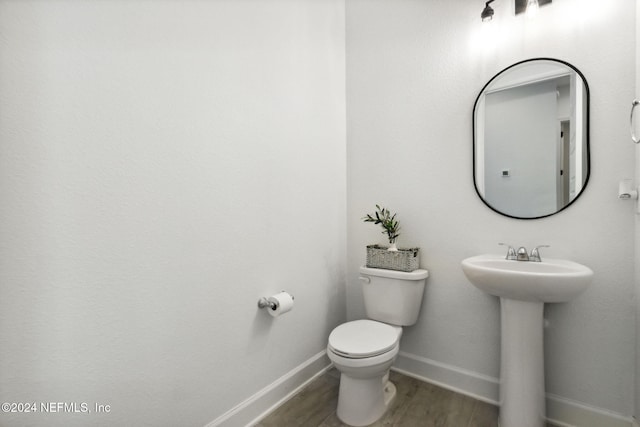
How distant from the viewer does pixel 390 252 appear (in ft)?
6.10

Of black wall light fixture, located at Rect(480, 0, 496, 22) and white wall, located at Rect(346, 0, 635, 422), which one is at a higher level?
black wall light fixture, located at Rect(480, 0, 496, 22)

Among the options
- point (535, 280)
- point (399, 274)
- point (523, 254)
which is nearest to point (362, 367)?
point (399, 274)

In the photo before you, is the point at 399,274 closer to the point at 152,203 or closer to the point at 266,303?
the point at 266,303

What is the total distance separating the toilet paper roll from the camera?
1.52 meters

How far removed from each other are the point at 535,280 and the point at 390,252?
78 cm

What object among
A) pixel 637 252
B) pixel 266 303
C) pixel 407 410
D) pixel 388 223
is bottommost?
pixel 407 410

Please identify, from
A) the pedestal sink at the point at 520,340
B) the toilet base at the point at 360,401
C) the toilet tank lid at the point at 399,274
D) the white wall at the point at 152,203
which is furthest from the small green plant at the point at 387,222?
the toilet base at the point at 360,401

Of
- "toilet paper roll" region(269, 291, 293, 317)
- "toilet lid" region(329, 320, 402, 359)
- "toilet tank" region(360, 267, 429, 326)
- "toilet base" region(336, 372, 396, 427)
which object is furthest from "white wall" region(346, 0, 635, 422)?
"toilet paper roll" region(269, 291, 293, 317)

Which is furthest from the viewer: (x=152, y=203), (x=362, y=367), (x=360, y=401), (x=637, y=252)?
(x=360, y=401)

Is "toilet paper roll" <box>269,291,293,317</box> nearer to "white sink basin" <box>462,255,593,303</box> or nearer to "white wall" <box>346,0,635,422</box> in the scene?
"white wall" <box>346,0,635,422</box>

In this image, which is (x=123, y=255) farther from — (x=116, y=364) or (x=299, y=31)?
(x=299, y=31)

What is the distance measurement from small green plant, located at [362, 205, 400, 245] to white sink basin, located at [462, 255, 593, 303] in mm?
550

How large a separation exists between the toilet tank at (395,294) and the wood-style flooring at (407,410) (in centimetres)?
40

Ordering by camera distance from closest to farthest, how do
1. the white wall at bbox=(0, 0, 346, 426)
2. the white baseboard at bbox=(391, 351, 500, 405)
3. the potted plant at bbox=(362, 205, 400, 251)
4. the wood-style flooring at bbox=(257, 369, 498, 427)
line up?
1. the white wall at bbox=(0, 0, 346, 426)
2. the wood-style flooring at bbox=(257, 369, 498, 427)
3. the white baseboard at bbox=(391, 351, 500, 405)
4. the potted plant at bbox=(362, 205, 400, 251)
